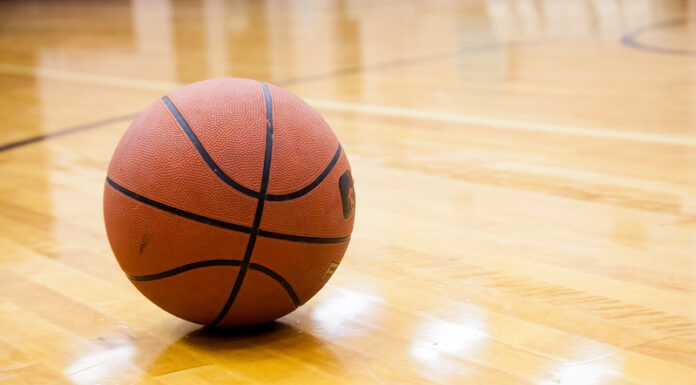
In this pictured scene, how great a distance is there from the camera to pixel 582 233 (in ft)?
10.3

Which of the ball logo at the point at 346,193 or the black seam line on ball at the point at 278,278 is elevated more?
the ball logo at the point at 346,193

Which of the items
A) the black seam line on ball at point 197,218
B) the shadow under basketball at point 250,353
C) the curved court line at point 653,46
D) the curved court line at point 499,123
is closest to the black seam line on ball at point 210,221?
the black seam line on ball at point 197,218

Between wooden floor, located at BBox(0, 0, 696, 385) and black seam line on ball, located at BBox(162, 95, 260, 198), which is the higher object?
black seam line on ball, located at BBox(162, 95, 260, 198)

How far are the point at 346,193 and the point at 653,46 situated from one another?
6.37 metres

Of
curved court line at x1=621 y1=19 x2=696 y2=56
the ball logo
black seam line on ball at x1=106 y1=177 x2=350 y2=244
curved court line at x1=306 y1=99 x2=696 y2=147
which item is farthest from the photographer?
curved court line at x1=621 y1=19 x2=696 y2=56

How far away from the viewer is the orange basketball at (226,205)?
215cm

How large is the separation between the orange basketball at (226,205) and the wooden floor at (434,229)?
0.52ft

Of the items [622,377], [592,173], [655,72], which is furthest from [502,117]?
[622,377]

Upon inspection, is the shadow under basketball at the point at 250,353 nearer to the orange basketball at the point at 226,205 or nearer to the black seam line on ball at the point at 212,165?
the orange basketball at the point at 226,205

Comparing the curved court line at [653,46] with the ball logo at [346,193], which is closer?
the ball logo at [346,193]

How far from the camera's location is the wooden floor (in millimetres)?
2201

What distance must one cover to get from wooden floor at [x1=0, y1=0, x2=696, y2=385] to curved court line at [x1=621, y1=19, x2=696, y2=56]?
0.26 ft

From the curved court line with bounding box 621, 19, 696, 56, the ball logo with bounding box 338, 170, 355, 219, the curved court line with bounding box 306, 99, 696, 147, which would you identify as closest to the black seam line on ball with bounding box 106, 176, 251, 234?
the ball logo with bounding box 338, 170, 355, 219

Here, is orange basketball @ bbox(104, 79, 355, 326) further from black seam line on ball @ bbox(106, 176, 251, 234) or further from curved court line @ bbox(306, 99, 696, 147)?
curved court line @ bbox(306, 99, 696, 147)
